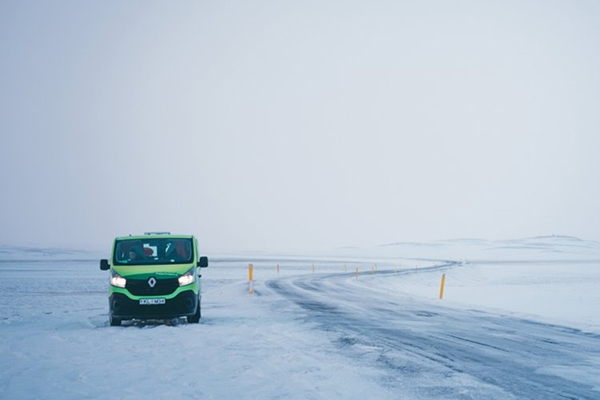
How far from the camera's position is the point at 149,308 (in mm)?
13133

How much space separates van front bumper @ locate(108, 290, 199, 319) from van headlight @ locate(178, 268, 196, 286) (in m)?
0.23

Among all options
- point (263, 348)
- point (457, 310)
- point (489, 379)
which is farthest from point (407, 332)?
point (457, 310)

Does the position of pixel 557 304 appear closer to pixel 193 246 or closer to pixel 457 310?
pixel 457 310

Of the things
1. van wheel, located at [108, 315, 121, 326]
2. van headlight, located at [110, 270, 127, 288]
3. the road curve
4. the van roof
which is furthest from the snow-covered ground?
the van roof

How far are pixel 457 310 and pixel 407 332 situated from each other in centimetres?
670

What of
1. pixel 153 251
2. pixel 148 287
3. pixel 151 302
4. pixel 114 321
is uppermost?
pixel 153 251

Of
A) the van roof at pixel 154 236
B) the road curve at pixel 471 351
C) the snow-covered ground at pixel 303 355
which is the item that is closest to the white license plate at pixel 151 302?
the snow-covered ground at pixel 303 355

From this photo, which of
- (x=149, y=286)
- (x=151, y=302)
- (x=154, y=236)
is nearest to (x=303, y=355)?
(x=151, y=302)

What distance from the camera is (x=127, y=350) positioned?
10.0 m

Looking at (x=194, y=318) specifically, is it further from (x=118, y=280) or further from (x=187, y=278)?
(x=118, y=280)

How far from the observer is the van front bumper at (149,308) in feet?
42.9

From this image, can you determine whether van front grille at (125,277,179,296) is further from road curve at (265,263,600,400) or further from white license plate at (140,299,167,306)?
road curve at (265,263,600,400)

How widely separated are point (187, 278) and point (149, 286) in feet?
3.06

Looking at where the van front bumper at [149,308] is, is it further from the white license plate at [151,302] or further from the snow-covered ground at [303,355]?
the snow-covered ground at [303,355]
